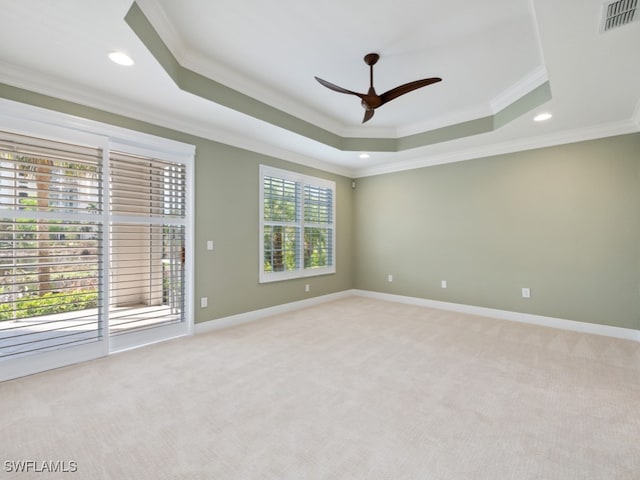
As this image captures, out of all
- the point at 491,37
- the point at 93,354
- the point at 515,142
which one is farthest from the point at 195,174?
the point at 515,142

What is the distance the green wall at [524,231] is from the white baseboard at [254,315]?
1339mm

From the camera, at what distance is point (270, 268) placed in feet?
15.2

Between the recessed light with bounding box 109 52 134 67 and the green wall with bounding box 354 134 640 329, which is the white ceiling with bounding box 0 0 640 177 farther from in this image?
the green wall with bounding box 354 134 640 329

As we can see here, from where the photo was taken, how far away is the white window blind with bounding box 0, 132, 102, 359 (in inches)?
98.3

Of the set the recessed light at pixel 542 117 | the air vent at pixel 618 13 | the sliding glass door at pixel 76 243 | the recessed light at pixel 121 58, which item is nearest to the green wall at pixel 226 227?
the sliding glass door at pixel 76 243

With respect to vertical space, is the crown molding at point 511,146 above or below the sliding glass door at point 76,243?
above

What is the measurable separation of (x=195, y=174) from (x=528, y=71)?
388cm

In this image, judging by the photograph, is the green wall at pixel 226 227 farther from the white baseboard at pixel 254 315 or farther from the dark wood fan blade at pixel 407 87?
the dark wood fan blade at pixel 407 87

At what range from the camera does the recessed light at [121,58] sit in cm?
227

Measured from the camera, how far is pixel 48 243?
8.80ft

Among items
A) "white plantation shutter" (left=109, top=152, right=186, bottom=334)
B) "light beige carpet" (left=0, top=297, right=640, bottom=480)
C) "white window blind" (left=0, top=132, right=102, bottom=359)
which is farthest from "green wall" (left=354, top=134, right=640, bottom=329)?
"white window blind" (left=0, top=132, right=102, bottom=359)

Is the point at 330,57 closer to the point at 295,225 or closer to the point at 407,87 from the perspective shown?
the point at 407,87

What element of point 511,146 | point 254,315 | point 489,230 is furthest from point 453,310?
point 254,315

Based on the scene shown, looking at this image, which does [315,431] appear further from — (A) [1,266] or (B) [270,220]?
(B) [270,220]
